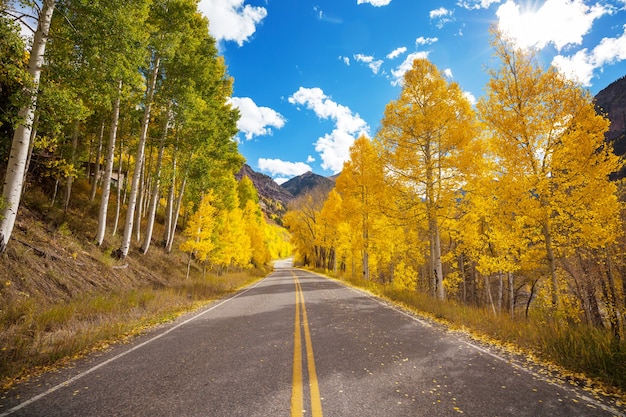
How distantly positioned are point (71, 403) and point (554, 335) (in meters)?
8.25

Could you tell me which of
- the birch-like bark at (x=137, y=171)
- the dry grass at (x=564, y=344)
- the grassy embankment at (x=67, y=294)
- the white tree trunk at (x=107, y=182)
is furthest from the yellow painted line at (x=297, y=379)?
the birch-like bark at (x=137, y=171)

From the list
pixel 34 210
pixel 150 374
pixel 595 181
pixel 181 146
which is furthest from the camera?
pixel 181 146

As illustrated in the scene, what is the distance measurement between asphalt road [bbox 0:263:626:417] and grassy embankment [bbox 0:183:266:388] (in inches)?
32.2

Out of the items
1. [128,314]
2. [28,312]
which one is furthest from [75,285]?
[28,312]

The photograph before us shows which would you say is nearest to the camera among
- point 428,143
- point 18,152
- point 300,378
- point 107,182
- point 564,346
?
point 300,378

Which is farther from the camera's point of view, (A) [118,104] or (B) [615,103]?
(B) [615,103]

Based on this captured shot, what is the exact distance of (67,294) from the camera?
8500 mm

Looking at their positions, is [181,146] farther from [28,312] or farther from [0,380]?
[0,380]

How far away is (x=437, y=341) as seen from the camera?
21.6ft

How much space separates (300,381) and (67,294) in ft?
27.1

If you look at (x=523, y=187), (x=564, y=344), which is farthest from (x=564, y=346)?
(x=523, y=187)

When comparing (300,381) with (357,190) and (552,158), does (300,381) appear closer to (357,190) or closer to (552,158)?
(552,158)

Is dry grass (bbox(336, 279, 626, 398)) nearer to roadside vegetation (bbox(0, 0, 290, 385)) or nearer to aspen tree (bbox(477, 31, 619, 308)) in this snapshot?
aspen tree (bbox(477, 31, 619, 308))

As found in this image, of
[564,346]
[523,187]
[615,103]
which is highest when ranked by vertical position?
[615,103]
